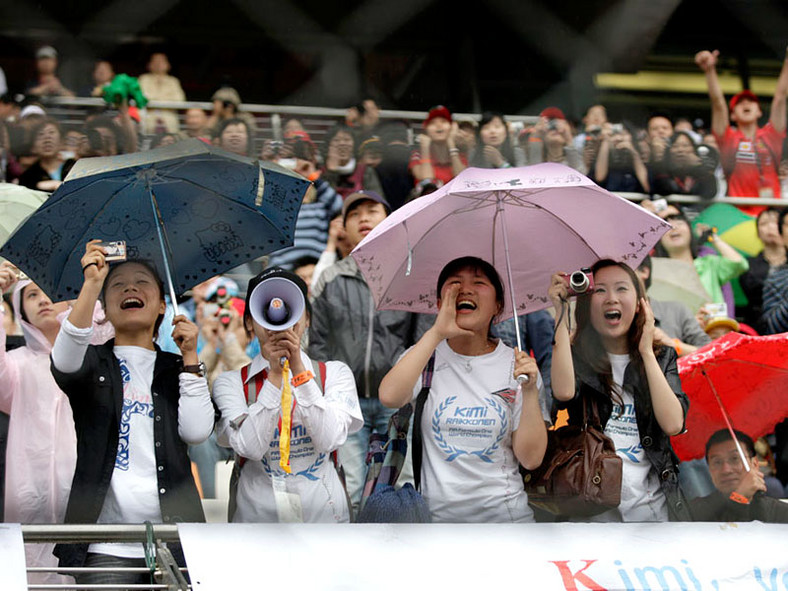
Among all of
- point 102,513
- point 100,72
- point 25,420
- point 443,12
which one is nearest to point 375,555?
point 102,513

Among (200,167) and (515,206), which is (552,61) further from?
(200,167)

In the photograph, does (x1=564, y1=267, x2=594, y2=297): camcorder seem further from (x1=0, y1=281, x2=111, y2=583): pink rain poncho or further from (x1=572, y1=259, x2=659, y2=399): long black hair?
(x1=0, y1=281, x2=111, y2=583): pink rain poncho

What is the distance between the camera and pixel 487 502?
3307mm

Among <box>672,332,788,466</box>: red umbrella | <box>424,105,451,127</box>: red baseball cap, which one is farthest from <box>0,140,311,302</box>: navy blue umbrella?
<box>424,105,451,127</box>: red baseball cap

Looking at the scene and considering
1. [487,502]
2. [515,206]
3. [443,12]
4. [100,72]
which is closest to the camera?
[487,502]

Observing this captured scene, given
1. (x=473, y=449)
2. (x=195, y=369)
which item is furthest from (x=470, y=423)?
(x=195, y=369)

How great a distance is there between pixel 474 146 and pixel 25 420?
119 inches

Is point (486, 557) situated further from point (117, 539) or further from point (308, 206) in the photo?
point (308, 206)

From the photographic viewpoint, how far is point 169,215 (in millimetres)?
3596

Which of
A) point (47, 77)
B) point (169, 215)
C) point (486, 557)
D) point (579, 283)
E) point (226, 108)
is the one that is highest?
point (47, 77)

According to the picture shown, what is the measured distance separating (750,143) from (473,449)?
3790 mm

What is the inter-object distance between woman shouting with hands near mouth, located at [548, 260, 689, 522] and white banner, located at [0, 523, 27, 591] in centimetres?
144

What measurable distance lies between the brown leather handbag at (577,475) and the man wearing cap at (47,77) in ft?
13.4

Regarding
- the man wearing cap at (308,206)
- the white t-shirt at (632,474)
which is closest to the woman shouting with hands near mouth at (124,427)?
the white t-shirt at (632,474)
